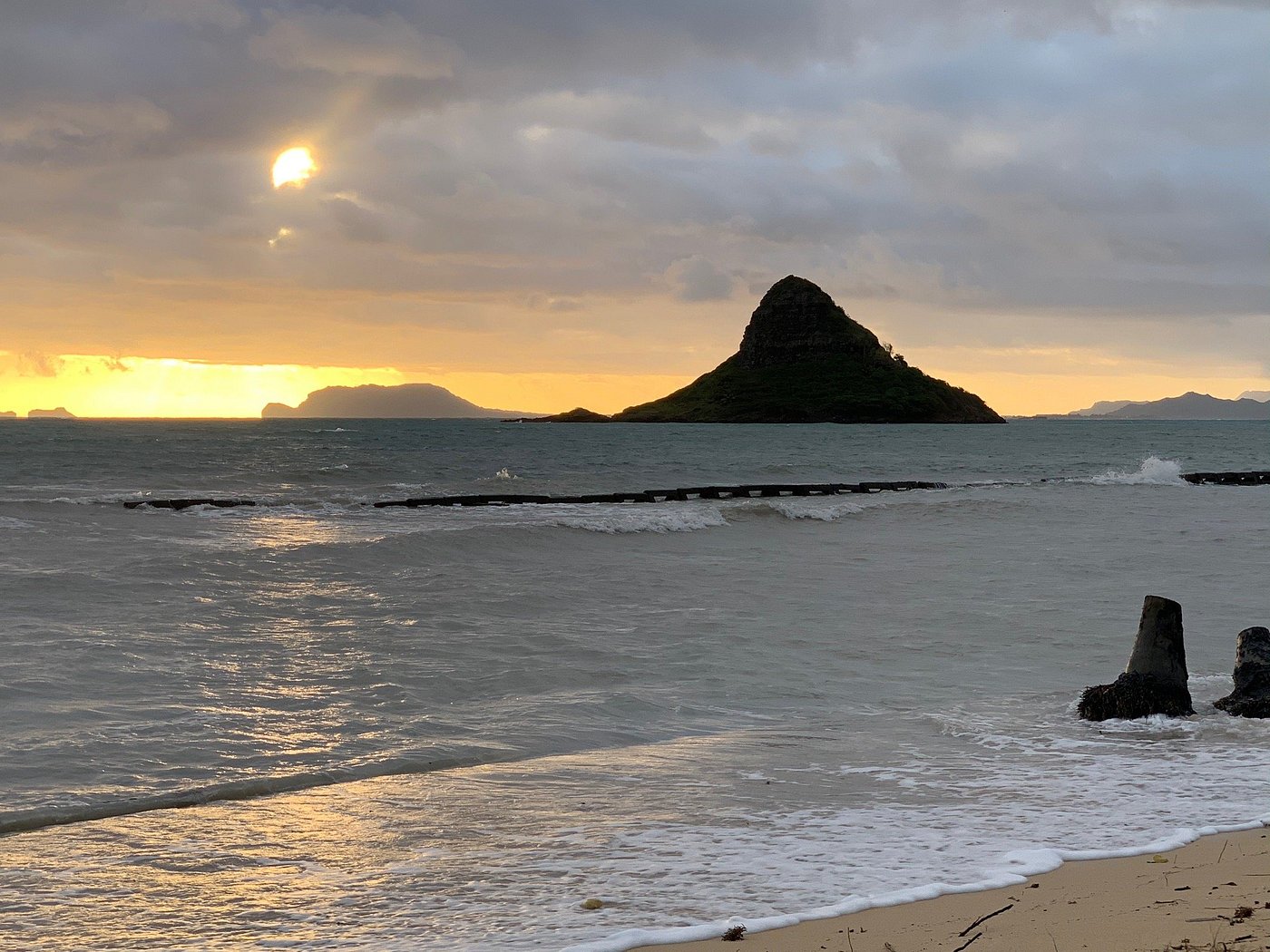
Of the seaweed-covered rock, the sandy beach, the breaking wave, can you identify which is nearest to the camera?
the sandy beach

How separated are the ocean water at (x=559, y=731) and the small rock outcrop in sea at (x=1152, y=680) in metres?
0.22

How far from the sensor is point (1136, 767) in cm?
777

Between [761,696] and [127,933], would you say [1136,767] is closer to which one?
[761,696]

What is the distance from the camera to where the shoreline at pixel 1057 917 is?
4250 mm

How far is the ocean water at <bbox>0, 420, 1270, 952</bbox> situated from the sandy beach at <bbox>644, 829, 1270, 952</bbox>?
23cm

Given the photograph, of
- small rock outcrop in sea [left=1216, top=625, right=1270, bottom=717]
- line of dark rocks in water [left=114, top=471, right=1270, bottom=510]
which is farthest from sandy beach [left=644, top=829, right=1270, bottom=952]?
line of dark rocks in water [left=114, top=471, right=1270, bottom=510]

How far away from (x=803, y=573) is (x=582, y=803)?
13.3m

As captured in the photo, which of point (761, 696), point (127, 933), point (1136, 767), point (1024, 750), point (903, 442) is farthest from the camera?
point (903, 442)

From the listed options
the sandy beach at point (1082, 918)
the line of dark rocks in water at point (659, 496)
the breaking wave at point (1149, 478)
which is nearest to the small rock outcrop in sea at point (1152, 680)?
the sandy beach at point (1082, 918)

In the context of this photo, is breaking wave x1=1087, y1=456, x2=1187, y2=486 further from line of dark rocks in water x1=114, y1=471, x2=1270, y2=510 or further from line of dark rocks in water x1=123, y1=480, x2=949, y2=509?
line of dark rocks in water x1=123, y1=480, x2=949, y2=509

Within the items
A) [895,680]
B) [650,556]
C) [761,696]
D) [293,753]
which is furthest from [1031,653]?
[650,556]

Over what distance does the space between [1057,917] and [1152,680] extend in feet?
18.0

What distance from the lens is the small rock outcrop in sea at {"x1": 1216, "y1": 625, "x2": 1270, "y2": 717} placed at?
934cm

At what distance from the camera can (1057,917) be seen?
4645mm
